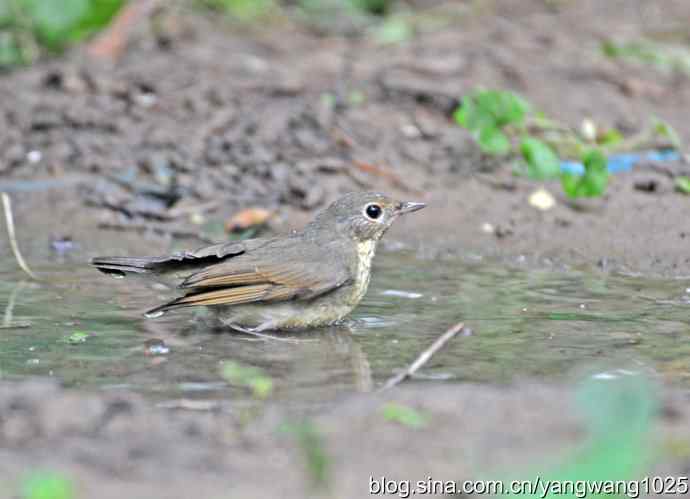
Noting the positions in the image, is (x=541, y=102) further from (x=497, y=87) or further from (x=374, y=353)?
(x=374, y=353)

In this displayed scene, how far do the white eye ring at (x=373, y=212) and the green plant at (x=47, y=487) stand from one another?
3.94 metres

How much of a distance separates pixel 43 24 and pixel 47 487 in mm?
9125

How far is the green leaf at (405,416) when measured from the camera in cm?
480

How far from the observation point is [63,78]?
1145 cm

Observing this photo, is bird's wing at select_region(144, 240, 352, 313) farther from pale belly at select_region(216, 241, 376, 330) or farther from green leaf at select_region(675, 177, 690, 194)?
green leaf at select_region(675, 177, 690, 194)

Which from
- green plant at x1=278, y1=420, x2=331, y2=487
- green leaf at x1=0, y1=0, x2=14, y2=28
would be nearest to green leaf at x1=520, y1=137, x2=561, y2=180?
green leaf at x1=0, y1=0, x2=14, y2=28

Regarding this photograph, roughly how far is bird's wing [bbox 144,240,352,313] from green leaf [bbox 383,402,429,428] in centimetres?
212

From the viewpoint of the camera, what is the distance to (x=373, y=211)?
769cm

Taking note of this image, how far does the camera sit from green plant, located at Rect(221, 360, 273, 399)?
5.45m

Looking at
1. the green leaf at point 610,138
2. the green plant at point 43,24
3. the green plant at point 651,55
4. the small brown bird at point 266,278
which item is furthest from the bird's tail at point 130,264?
the green plant at point 651,55

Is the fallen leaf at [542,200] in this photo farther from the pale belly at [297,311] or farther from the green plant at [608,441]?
the green plant at [608,441]

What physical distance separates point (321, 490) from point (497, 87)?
8.31 m

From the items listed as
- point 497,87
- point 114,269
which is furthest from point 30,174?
point 497,87

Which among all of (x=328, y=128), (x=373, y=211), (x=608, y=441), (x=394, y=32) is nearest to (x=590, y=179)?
(x=373, y=211)
